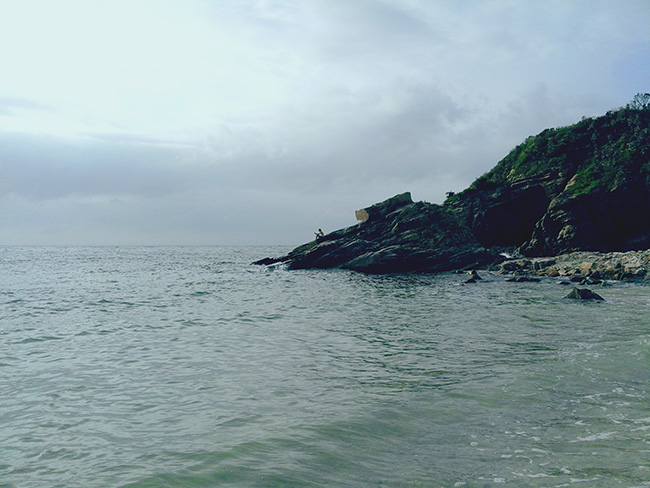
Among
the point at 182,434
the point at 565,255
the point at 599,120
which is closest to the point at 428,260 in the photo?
the point at 565,255

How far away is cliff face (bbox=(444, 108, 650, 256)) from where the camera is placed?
56.0 m

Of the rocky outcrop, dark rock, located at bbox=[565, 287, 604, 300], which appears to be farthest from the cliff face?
dark rock, located at bbox=[565, 287, 604, 300]

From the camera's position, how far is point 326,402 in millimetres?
9922

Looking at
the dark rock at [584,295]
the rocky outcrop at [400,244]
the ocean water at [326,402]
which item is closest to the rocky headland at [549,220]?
the rocky outcrop at [400,244]

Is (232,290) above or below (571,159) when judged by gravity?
below

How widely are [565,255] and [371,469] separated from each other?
52.8 m

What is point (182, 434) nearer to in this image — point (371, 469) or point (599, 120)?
point (371, 469)

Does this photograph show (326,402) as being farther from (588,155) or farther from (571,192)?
(588,155)

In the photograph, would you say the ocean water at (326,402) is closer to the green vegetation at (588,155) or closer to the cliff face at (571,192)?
the cliff face at (571,192)

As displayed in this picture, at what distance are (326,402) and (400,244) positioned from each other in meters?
46.3

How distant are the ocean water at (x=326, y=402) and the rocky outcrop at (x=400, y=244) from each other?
105 feet

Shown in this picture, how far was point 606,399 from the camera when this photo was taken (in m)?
9.80

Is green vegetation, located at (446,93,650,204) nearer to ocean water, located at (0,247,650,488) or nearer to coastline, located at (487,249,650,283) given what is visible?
coastline, located at (487,249,650,283)

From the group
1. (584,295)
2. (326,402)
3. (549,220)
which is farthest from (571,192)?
(326,402)
